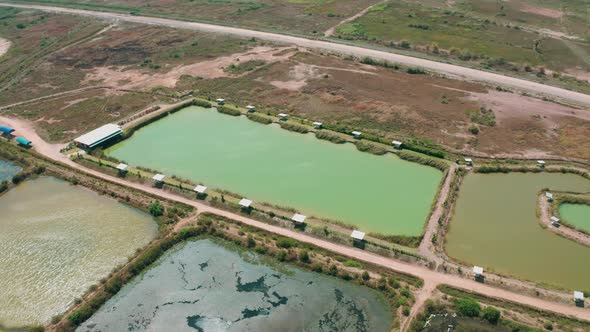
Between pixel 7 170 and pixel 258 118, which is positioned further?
pixel 258 118

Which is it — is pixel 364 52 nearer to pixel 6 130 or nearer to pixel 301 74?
pixel 301 74

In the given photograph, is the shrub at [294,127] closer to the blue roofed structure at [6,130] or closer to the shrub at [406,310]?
the shrub at [406,310]

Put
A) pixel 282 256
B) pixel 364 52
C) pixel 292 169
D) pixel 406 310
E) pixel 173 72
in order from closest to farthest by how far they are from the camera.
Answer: pixel 406 310 < pixel 282 256 < pixel 292 169 < pixel 173 72 < pixel 364 52

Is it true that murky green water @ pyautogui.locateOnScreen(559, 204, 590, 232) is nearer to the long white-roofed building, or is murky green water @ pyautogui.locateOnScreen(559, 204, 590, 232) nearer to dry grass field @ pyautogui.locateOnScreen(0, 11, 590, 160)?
dry grass field @ pyautogui.locateOnScreen(0, 11, 590, 160)

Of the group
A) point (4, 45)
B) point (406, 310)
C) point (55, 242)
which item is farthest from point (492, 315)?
point (4, 45)

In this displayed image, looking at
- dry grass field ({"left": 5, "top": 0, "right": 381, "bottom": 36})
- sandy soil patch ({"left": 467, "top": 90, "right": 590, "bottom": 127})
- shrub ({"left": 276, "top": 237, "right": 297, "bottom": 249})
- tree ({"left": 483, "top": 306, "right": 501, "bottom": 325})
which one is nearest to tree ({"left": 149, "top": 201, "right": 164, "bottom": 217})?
shrub ({"left": 276, "top": 237, "right": 297, "bottom": 249})

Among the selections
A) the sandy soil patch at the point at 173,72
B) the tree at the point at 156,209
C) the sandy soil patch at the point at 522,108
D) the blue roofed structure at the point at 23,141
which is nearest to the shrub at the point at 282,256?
the tree at the point at 156,209

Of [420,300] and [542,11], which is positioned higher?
[542,11]
